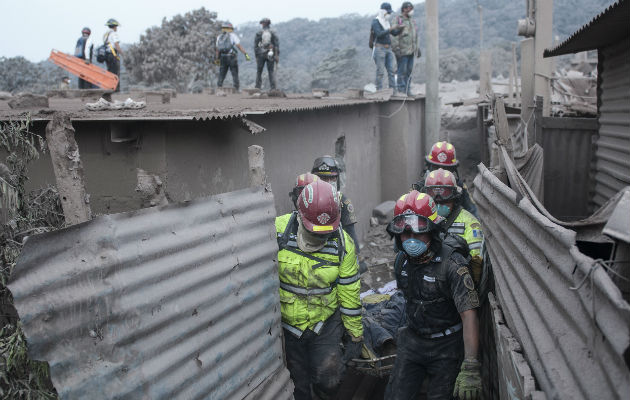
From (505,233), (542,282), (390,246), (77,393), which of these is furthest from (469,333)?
(390,246)

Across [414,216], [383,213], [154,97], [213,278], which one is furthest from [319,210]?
[383,213]

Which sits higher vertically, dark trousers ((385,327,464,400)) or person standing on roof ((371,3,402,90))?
person standing on roof ((371,3,402,90))

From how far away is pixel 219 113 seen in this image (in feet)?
15.6

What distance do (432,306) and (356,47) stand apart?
6100cm

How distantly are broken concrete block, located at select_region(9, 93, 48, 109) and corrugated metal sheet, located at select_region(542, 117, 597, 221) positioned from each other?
23.3 feet

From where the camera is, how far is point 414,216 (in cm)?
386

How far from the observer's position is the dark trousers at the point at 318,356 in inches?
172

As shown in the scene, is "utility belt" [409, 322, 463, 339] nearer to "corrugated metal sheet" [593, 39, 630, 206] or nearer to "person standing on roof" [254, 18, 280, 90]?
"corrugated metal sheet" [593, 39, 630, 206]

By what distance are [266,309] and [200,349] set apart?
67 centimetres

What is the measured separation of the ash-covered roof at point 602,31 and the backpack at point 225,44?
8.29 meters

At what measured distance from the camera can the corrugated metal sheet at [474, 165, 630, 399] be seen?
165cm

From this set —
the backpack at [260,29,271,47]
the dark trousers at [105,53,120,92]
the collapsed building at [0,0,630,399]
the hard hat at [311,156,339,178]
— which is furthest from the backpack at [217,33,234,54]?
the collapsed building at [0,0,630,399]

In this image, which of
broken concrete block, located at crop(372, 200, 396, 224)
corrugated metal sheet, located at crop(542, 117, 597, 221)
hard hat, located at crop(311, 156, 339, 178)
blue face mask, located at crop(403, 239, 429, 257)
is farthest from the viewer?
broken concrete block, located at crop(372, 200, 396, 224)

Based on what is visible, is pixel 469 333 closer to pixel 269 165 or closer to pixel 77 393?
pixel 77 393
